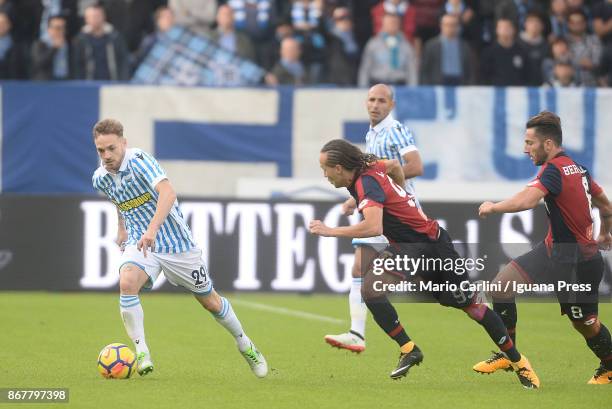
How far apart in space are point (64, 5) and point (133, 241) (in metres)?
10.3

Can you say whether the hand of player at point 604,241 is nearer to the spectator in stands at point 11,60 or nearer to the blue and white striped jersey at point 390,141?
the blue and white striped jersey at point 390,141

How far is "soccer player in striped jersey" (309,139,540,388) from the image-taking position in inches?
351

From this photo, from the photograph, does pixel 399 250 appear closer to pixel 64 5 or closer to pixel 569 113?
pixel 569 113

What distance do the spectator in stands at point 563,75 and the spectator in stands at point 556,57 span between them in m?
0.18

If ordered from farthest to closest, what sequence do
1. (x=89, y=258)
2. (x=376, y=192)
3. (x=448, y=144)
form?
(x=448, y=144) → (x=89, y=258) → (x=376, y=192)

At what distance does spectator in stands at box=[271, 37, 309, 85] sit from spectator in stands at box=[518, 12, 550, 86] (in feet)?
10.8

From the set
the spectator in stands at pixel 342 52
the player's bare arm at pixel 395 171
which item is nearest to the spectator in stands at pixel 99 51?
the spectator in stands at pixel 342 52

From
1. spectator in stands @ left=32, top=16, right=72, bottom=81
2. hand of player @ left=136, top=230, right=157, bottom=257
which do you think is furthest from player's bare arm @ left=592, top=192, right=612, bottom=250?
spectator in stands @ left=32, top=16, right=72, bottom=81

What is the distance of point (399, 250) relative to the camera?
930cm

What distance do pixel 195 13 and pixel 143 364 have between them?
1013 cm

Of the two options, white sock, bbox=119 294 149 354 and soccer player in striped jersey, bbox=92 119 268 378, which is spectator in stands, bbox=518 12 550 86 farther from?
white sock, bbox=119 294 149 354

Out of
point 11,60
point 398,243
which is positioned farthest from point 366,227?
point 11,60

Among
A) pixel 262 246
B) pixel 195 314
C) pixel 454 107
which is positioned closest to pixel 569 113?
pixel 454 107

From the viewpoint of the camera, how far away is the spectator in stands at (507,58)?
18.3 m
